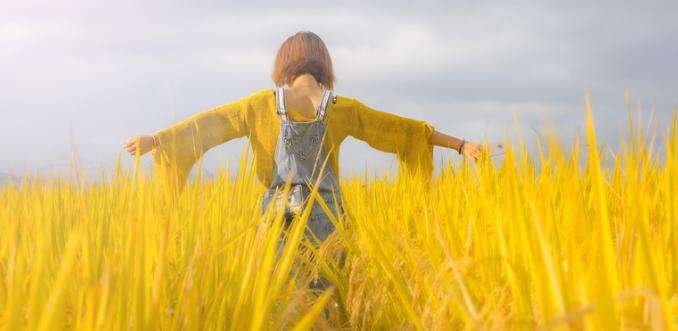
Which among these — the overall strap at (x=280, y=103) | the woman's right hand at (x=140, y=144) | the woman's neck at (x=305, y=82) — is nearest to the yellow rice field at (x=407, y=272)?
the woman's right hand at (x=140, y=144)

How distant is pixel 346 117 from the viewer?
290 cm

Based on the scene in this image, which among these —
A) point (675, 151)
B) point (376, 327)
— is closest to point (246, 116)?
point (376, 327)

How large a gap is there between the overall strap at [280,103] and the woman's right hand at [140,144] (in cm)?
54

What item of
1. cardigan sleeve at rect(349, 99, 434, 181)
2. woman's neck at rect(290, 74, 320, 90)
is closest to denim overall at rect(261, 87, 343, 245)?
woman's neck at rect(290, 74, 320, 90)

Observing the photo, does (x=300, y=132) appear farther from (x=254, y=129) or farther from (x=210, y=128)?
(x=210, y=128)

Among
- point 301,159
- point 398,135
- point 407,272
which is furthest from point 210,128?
point 407,272

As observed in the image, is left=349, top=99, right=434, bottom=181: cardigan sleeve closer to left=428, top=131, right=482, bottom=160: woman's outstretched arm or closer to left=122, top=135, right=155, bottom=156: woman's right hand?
left=428, top=131, right=482, bottom=160: woman's outstretched arm

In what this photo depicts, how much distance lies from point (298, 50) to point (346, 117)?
1.28 ft

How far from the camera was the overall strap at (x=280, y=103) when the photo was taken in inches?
108

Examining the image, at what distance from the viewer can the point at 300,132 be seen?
271 centimetres

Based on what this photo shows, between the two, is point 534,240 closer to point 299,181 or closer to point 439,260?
point 439,260

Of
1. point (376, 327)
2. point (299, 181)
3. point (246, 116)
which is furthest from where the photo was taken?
point (246, 116)

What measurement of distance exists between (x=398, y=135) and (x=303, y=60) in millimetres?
580

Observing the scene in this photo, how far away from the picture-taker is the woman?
2.67 meters
